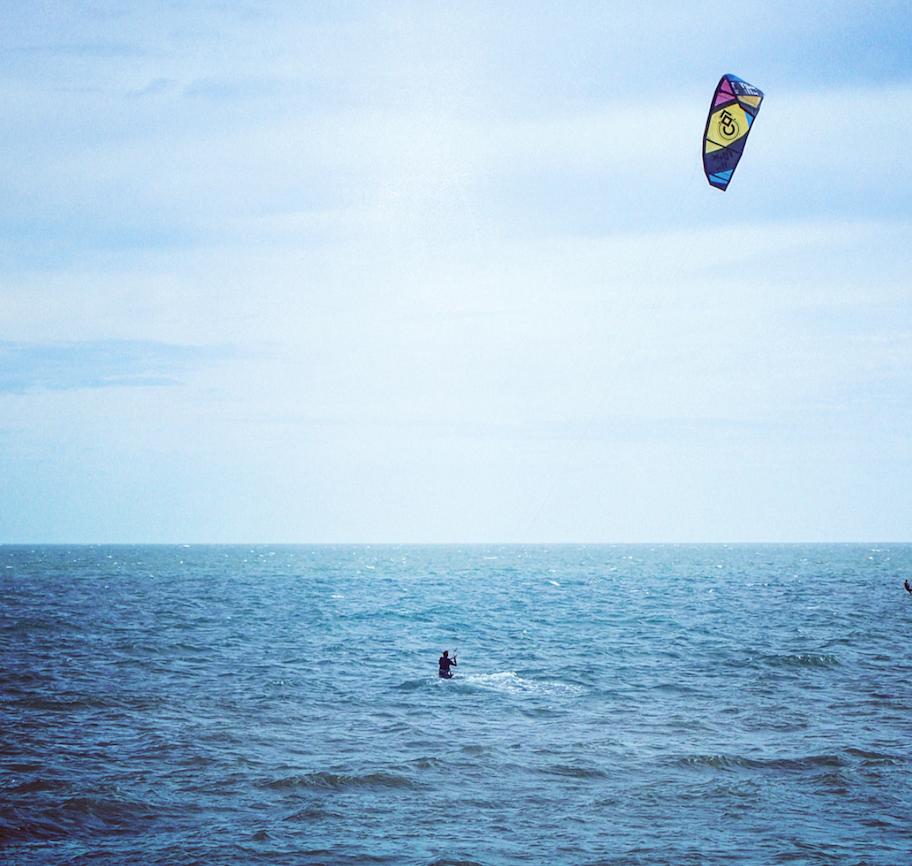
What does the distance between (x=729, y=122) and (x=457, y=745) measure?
16.3 m

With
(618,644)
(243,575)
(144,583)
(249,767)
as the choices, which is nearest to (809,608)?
(618,644)

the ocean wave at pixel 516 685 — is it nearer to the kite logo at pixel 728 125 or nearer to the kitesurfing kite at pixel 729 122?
the kitesurfing kite at pixel 729 122

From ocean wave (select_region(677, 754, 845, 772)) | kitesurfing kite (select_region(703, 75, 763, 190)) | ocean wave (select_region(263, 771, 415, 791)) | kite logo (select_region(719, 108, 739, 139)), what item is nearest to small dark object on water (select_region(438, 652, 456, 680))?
ocean wave (select_region(263, 771, 415, 791))

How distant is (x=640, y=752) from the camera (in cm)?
2053

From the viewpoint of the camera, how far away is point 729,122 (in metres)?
19.0

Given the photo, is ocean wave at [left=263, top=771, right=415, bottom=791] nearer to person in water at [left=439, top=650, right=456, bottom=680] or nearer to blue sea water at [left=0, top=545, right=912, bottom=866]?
blue sea water at [left=0, top=545, right=912, bottom=866]

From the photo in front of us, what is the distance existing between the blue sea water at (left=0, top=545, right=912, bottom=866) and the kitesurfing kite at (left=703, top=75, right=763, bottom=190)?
1332 centimetres

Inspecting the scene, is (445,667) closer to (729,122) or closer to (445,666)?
(445,666)

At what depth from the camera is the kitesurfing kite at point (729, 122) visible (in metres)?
18.8

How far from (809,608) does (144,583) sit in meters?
62.9

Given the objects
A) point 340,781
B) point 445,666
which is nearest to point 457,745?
point 340,781

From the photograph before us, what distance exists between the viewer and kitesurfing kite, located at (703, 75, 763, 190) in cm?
1877

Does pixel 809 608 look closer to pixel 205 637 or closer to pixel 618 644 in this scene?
pixel 618 644

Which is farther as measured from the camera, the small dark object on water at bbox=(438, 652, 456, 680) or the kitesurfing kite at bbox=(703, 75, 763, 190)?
the small dark object on water at bbox=(438, 652, 456, 680)
